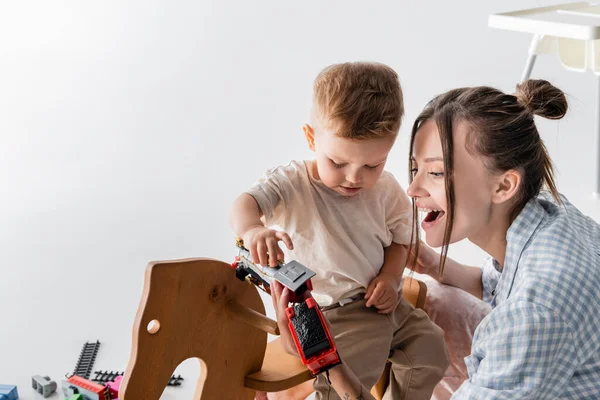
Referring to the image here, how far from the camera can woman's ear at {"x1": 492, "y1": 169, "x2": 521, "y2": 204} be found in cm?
115

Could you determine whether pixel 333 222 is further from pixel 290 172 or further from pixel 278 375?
pixel 278 375

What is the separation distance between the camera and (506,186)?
3.82ft

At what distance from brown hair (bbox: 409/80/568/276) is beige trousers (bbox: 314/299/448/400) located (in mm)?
252

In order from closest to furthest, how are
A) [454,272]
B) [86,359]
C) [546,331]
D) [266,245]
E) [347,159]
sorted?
[546,331], [266,245], [347,159], [454,272], [86,359]

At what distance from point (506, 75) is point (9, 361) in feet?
7.35

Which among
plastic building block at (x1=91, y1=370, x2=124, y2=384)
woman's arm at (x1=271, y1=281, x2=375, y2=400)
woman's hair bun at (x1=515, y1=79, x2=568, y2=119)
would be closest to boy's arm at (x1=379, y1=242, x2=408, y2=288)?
woman's arm at (x1=271, y1=281, x2=375, y2=400)

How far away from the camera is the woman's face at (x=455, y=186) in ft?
3.83

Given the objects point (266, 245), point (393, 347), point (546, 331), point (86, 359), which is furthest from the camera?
point (86, 359)

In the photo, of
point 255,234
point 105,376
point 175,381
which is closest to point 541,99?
point 255,234

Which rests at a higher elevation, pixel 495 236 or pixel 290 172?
pixel 290 172

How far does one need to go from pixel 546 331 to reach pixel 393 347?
0.49 m

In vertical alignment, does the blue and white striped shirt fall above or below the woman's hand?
above

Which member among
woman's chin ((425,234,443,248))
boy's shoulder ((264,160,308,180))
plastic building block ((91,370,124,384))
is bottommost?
plastic building block ((91,370,124,384))

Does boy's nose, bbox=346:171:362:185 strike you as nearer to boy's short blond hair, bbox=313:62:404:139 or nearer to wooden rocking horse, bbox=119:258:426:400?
boy's short blond hair, bbox=313:62:404:139
